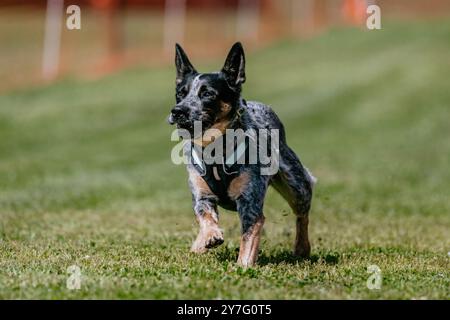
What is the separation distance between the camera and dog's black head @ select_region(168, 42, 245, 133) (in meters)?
8.25

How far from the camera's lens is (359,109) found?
30938 millimetres

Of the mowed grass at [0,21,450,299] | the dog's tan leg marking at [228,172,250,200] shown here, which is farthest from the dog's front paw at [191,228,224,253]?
the dog's tan leg marking at [228,172,250,200]

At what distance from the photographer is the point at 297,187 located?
970 cm

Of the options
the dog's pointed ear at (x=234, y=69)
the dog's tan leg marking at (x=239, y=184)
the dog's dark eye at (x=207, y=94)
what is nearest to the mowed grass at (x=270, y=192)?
the dog's tan leg marking at (x=239, y=184)

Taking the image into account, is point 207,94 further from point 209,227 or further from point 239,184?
point 209,227

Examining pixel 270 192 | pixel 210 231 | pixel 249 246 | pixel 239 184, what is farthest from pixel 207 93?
pixel 270 192

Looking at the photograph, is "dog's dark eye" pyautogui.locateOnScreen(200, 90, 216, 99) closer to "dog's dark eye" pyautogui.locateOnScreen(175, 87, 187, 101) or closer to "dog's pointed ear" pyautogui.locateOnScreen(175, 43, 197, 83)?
"dog's dark eye" pyautogui.locateOnScreen(175, 87, 187, 101)

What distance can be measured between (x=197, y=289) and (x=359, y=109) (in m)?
24.4

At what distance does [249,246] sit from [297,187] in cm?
137

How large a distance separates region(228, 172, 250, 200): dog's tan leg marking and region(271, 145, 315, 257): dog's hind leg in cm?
92

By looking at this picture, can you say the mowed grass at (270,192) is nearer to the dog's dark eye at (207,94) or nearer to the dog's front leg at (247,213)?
the dog's front leg at (247,213)

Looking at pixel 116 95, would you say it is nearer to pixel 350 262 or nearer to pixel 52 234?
pixel 52 234
